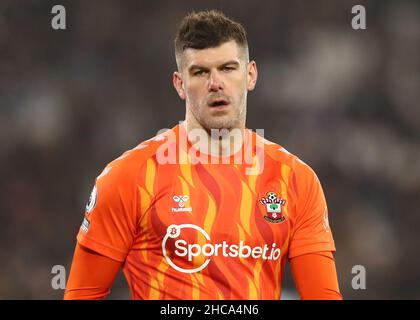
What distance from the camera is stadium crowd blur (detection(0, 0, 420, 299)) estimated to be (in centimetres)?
771

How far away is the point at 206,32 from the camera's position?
14.4 ft

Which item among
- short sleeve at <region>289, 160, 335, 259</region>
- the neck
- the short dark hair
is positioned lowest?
short sleeve at <region>289, 160, 335, 259</region>

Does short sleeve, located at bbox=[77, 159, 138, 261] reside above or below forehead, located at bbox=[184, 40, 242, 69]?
below

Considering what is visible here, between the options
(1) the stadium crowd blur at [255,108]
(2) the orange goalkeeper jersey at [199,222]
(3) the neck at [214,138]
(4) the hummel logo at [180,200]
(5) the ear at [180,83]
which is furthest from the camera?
(1) the stadium crowd blur at [255,108]

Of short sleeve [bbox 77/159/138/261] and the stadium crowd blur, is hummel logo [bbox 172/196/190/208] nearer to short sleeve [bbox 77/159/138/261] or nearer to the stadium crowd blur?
short sleeve [bbox 77/159/138/261]

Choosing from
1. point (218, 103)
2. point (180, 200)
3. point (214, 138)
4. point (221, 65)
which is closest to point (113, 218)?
point (180, 200)

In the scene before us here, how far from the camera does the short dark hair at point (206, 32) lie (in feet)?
14.3

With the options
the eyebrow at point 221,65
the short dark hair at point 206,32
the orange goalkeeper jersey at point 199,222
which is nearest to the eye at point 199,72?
the eyebrow at point 221,65

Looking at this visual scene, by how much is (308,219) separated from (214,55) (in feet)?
3.34

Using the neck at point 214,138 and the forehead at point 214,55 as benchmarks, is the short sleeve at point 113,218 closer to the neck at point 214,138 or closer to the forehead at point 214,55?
the neck at point 214,138

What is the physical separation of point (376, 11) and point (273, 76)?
1.24 meters

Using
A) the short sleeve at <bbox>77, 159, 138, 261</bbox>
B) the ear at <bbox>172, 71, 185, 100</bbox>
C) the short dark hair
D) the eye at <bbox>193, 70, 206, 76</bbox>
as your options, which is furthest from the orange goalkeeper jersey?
the short dark hair

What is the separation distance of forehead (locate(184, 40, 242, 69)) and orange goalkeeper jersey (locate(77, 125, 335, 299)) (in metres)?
0.42
